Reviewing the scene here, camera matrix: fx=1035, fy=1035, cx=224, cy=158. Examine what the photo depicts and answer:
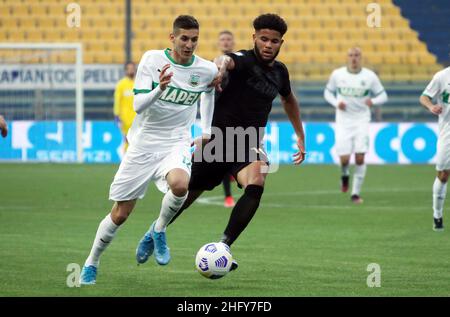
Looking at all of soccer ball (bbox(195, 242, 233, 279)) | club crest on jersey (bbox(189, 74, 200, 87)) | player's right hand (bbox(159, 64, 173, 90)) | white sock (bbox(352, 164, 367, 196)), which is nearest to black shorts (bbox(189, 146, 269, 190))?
club crest on jersey (bbox(189, 74, 200, 87))

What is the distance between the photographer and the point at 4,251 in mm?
9977

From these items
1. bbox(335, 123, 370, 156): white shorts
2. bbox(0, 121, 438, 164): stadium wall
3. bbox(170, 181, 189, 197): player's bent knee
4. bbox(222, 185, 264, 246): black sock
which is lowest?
bbox(0, 121, 438, 164): stadium wall

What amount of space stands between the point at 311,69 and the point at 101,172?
7.54m

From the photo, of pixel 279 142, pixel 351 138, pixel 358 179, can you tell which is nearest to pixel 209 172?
pixel 358 179

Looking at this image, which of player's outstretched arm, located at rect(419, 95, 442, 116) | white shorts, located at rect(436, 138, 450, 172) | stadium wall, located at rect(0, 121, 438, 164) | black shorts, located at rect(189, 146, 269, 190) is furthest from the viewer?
stadium wall, located at rect(0, 121, 438, 164)

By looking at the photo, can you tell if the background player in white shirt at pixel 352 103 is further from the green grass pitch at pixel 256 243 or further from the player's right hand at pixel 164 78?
the player's right hand at pixel 164 78

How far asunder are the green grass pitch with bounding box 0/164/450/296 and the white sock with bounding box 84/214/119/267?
0.68 feet

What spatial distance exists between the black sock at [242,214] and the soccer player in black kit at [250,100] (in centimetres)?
1

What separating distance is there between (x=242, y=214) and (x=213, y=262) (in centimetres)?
72

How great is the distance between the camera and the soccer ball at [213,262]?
25.5 feet

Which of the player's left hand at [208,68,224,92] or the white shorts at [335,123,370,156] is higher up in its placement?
the player's left hand at [208,68,224,92]

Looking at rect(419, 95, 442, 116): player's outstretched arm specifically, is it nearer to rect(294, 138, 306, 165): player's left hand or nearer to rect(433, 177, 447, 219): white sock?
rect(433, 177, 447, 219): white sock

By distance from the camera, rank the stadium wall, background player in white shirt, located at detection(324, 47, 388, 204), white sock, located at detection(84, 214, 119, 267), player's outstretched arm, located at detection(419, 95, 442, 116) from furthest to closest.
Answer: the stadium wall → background player in white shirt, located at detection(324, 47, 388, 204) → player's outstretched arm, located at detection(419, 95, 442, 116) → white sock, located at detection(84, 214, 119, 267)

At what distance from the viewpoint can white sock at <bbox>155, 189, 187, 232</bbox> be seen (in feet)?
27.9
